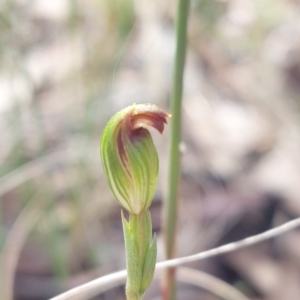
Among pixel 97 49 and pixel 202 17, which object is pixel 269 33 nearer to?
pixel 202 17

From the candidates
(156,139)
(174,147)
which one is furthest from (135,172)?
(156,139)

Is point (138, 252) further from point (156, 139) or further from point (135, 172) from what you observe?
point (156, 139)

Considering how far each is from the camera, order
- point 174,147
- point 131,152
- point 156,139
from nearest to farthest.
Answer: point 131,152
point 174,147
point 156,139

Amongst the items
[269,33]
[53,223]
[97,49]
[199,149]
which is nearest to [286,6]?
[269,33]

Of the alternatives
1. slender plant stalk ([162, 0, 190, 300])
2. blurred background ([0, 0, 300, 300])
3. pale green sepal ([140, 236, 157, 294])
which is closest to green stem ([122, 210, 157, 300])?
pale green sepal ([140, 236, 157, 294])

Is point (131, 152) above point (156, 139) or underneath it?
underneath

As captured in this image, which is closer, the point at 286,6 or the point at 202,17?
the point at 202,17

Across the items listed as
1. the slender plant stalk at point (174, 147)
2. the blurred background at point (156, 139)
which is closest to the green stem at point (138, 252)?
the slender plant stalk at point (174, 147)

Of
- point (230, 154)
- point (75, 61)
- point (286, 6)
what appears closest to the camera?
point (75, 61)
